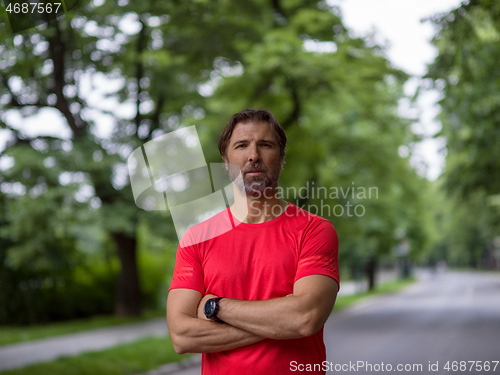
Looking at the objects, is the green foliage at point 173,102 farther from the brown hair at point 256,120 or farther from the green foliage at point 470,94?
the brown hair at point 256,120

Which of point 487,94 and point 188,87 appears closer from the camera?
point 487,94

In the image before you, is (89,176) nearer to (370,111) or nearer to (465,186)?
(370,111)

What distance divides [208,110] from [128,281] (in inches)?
251

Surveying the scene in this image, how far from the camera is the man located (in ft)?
7.41

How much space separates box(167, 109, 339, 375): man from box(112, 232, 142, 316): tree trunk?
1648 cm

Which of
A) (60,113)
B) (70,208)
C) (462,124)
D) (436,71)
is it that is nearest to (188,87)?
(60,113)

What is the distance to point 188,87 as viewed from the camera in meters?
16.5

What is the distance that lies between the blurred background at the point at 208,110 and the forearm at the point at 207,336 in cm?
740

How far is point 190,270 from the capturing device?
2426 millimetres

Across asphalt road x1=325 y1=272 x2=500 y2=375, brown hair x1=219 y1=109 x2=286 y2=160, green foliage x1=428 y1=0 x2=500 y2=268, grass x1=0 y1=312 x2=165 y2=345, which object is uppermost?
green foliage x1=428 y1=0 x2=500 y2=268

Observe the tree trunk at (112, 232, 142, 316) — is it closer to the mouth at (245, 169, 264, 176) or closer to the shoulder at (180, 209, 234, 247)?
the shoulder at (180, 209, 234, 247)

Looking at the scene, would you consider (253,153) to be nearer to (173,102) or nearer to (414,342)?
(414,342)

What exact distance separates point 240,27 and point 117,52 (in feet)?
13.4

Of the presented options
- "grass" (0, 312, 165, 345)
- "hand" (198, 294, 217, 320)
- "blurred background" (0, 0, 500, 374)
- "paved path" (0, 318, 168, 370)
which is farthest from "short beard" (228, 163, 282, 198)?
"grass" (0, 312, 165, 345)
